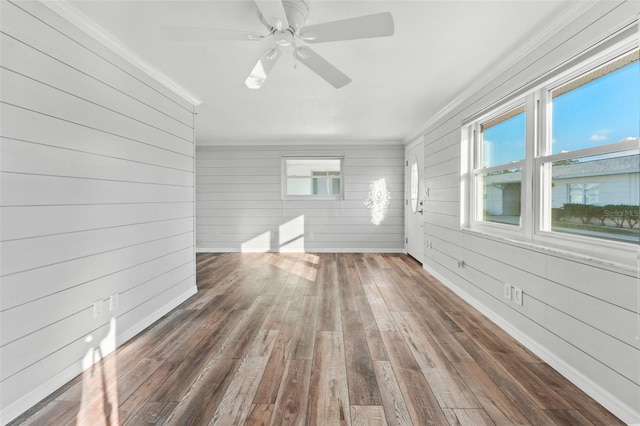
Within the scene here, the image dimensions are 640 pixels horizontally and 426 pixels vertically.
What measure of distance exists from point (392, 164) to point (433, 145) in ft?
5.59

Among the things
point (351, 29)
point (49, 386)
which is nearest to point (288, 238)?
point (49, 386)

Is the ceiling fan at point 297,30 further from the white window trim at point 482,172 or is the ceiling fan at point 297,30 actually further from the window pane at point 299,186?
the window pane at point 299,186

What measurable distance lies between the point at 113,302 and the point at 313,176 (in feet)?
14.4

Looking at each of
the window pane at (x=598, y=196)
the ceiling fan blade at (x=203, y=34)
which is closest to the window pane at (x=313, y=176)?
the window pane at (x=598, y=196)

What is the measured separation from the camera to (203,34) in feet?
5.44

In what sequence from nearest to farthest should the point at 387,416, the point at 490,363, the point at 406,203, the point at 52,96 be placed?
the point at 387,416
the point at 52,96
the point at 490,363
the point at 406,203

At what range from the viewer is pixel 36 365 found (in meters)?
1.62

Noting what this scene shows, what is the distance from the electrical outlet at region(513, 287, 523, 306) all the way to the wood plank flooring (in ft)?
0.98

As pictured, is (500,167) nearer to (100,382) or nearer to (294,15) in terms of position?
(294,15)

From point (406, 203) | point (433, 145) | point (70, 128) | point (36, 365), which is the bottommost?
point (36, 365)

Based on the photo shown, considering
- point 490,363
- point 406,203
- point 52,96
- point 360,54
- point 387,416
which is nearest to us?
point 387,416

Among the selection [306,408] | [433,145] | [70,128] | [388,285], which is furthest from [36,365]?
[433,145]

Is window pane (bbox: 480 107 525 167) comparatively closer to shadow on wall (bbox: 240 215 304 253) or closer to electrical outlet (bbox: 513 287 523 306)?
electrical outlet (bbox: 513 287 523 306)

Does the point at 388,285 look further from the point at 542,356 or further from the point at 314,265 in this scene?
the point at 542,356
